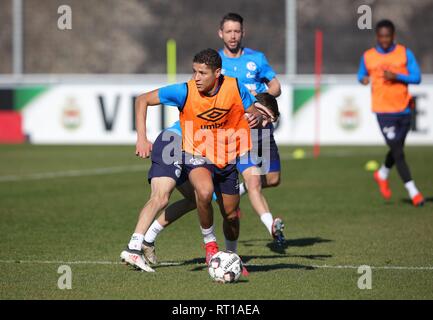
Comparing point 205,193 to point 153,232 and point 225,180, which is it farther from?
point 153,232

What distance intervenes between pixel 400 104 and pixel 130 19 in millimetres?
14899

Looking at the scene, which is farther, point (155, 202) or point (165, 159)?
point (165, 159)

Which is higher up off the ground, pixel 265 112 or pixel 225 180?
pixel 265 112

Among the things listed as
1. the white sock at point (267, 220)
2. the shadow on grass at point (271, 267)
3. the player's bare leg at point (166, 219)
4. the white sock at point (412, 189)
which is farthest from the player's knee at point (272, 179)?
the white sock at point (412, 189)

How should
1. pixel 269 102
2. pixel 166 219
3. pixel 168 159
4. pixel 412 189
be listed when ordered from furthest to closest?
pixel 412 189 < pixel 269 102 < pixel 166 219 < pixel 168 159

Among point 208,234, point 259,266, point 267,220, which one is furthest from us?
point 267,220

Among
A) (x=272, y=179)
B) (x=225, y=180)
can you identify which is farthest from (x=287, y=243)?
(x=225, y=180)

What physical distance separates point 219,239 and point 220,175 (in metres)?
2.37

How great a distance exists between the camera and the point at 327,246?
33.2ft

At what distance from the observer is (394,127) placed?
45.8 feet

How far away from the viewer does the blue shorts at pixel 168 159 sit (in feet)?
28.4

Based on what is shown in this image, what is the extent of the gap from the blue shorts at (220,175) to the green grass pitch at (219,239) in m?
0.74

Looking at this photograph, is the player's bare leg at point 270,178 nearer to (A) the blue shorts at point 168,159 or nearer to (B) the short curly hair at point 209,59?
(A) the blue shorts at point 168,159
